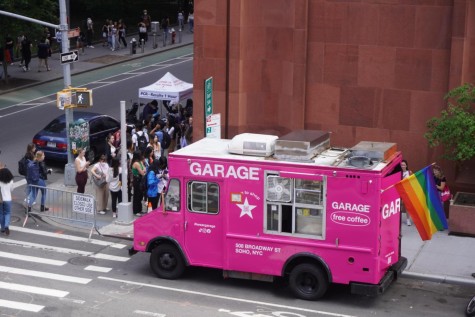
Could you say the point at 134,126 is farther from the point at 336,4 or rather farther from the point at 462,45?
the point at 462,45

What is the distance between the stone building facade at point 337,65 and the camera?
21156 mm

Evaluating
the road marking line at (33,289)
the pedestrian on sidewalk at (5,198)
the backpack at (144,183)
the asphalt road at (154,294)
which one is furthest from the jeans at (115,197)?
the road marking line at (33,289)

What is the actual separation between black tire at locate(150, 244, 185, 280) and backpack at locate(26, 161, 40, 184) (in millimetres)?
5487

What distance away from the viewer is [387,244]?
52.2 feet

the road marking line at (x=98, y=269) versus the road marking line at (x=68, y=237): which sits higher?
the road marking line at (x=98, y=269)

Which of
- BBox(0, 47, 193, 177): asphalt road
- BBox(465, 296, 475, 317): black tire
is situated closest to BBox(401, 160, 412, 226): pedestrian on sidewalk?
BBox(465, 296, 475, 317): black tire

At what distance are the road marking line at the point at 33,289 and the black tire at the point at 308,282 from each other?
4.12m

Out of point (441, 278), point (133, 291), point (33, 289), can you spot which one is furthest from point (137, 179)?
point (441, 278)

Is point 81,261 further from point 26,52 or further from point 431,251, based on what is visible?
point 26,52

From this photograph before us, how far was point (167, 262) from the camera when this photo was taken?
1714 cm

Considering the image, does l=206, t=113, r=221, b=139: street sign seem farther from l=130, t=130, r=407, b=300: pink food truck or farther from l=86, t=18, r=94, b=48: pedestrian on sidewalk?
l=86, t=18, r=94, b=48: pedestrian on sidewalk

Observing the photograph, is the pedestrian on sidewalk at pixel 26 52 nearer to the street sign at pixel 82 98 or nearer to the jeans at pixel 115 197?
the street sign at pixel 82 98

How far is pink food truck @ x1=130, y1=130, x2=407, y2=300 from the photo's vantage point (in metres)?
15.5

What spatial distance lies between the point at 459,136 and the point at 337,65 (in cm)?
410
